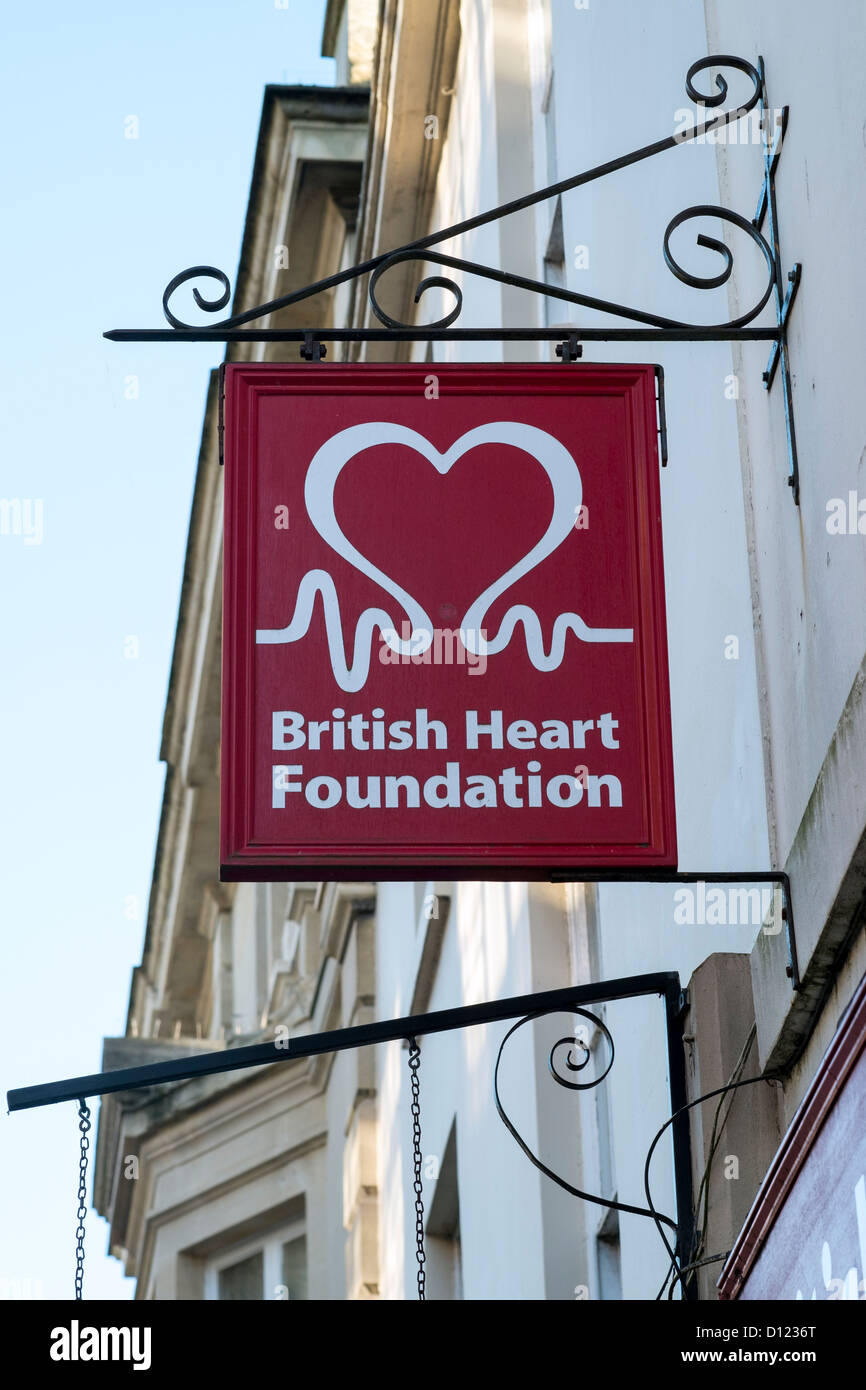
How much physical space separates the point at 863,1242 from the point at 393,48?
12.6 m

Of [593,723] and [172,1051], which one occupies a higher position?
[172,1051]

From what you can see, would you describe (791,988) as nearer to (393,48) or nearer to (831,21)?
(831,21)

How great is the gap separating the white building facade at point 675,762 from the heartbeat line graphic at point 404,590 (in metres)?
0.38

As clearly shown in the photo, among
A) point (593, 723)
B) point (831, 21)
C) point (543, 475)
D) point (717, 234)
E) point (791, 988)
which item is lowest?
point (791, 988)

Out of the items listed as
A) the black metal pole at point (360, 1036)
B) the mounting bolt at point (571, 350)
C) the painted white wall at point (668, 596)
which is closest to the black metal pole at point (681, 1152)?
the black metal pole at point (360, 1036)

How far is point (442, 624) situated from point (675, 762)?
2345mm

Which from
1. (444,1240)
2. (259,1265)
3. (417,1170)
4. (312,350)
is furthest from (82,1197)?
(259,1265)

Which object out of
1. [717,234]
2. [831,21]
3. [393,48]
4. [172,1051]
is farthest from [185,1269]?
[831,21]

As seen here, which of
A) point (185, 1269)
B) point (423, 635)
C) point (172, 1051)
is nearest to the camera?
point (423, 635)

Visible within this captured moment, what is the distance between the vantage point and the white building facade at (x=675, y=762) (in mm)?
5750

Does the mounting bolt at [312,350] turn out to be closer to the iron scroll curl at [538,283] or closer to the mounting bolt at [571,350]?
the iron scroll curl at [538,283]

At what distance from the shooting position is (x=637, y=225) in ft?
28.7
